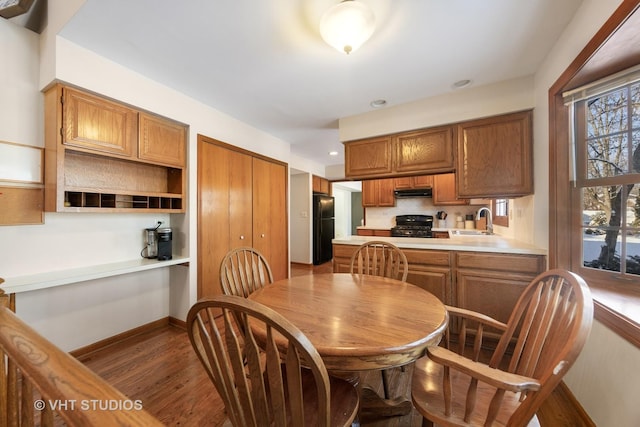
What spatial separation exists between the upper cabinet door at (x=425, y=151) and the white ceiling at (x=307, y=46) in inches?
15.2

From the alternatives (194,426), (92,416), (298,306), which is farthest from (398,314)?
(194,426)

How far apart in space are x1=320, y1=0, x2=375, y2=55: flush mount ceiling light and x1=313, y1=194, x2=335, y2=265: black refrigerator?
3898mm

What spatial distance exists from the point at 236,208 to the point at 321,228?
269cm

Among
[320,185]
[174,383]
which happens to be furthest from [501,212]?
[174,383]

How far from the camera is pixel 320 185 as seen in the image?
558 cm

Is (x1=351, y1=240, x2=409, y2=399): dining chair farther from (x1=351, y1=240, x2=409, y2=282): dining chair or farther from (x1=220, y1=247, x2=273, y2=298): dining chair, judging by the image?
(x1=220, y1=247, x2=273, y2=298): dining chair

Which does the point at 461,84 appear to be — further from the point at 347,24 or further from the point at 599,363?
the point at 599,363

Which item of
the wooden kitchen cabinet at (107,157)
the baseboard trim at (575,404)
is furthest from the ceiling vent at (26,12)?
the baseboard trim at (575,404)

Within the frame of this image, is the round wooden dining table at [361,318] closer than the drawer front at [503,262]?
Yes

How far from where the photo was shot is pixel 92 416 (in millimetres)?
417

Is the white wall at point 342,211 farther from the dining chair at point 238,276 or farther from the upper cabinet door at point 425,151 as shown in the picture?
the dining chair at point 238,276

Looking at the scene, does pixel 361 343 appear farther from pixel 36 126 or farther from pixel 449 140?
pixel 36 126

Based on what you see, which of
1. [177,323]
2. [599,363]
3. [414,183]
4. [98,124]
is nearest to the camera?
[599,363]

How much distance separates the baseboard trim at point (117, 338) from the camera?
1.97m
